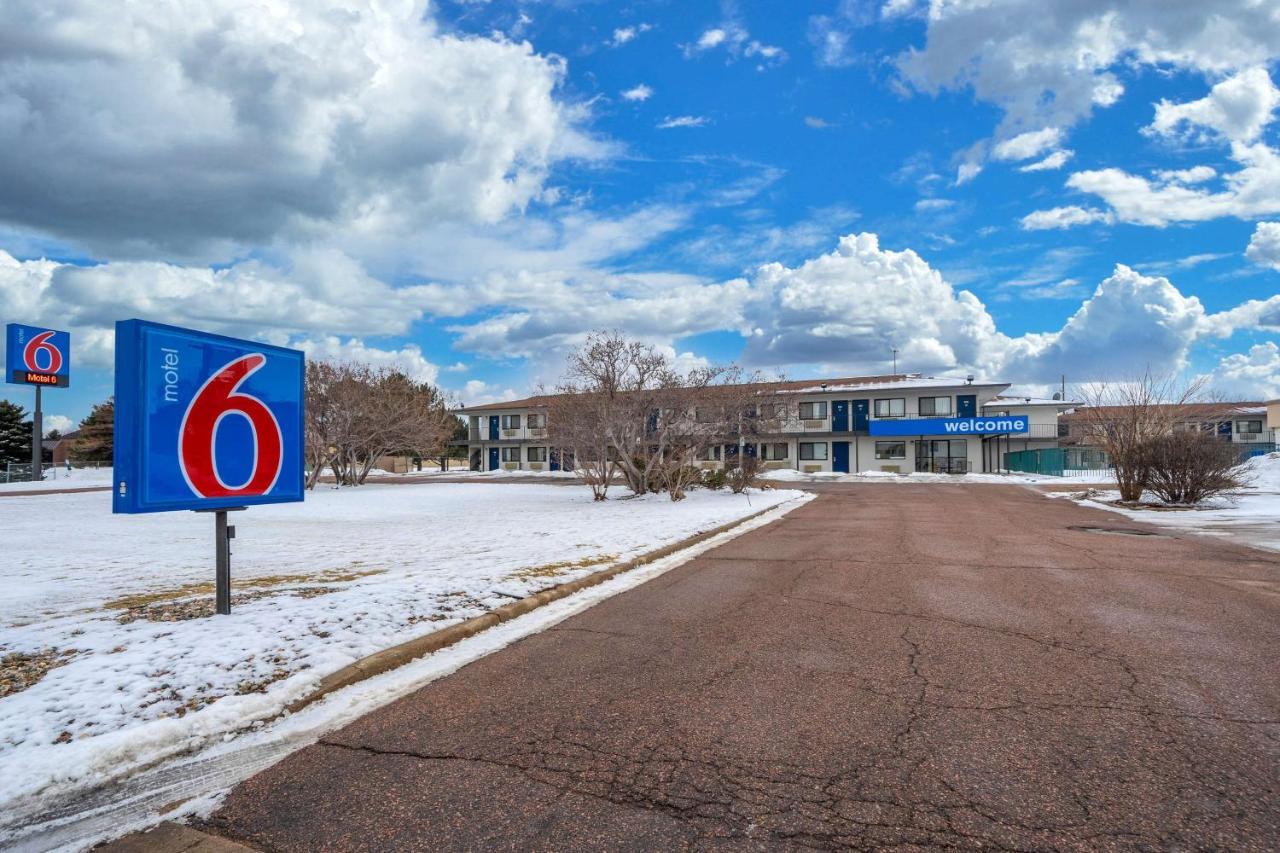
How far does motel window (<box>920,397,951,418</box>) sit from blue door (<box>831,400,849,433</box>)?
5.12 metres

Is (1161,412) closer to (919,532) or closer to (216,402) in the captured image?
(919,532)

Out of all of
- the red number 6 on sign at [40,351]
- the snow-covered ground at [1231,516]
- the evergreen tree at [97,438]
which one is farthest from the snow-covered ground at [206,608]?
the evergreen tree at [97,438]

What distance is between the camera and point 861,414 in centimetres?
5381

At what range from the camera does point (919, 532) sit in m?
14.5

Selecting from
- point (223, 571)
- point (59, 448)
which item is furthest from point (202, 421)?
point (59, 448)

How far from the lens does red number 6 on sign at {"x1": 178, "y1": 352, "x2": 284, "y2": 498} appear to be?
5871 millimetres

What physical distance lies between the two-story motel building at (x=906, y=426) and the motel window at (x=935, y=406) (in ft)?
0.21

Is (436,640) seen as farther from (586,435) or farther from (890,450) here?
(890,450)

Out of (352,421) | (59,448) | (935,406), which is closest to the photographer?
(352,421)

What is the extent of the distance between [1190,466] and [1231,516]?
136 inches

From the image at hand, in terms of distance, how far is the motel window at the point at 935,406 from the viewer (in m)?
51.9

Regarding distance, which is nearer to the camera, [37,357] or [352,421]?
[352,421]

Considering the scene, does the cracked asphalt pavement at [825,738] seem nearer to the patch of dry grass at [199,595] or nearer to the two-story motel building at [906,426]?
the patch of dry grass at [199,595]

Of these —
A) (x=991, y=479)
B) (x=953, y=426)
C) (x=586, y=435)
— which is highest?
(x=953, y=426)
